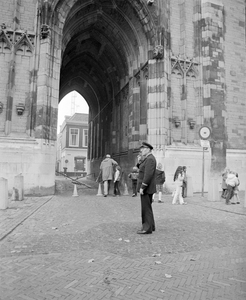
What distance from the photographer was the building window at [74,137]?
4975 centimetres

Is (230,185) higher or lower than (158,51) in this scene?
lower

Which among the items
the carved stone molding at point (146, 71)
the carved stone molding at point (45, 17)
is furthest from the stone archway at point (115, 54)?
the carved stone molding at point (45, 17)

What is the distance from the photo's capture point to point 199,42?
1560cm

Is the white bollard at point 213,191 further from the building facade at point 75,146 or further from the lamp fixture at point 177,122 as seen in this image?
the building facade at point 75,146

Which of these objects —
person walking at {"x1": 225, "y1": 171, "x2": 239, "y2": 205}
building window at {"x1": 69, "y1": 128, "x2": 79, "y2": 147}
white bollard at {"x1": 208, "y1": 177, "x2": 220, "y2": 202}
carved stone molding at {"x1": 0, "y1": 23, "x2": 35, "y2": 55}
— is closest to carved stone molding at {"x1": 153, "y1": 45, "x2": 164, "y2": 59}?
carved stone molding at {"x1": 0, "y1": 23, "x2": 35, "y2": 55}

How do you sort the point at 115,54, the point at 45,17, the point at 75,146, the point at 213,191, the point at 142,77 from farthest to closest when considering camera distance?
the point at 75,146 → the point at 115,54 → the point at 142,77 → the point at 45,17 → the point at 213,191

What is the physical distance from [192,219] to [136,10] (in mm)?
12858

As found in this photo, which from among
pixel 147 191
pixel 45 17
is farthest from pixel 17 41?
pixel 147 191

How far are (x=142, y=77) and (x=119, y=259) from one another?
13.6 m

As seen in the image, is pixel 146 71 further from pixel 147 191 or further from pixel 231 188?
pixel 147 191

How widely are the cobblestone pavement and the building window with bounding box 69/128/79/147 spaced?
1711 inches

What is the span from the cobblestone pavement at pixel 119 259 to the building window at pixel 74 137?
43.5 meters

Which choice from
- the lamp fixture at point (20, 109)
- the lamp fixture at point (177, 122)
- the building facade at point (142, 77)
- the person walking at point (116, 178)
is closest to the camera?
the lamp fixture at point (20, 109)

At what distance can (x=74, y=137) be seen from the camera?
5034cm
